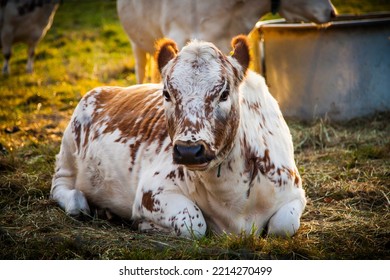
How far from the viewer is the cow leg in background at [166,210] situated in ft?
13.5

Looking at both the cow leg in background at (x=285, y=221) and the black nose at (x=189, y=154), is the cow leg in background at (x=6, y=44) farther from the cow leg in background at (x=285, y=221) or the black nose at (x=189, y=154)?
the black nose at (x=189, y=154)

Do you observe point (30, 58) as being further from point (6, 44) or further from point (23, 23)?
point (23, 23)

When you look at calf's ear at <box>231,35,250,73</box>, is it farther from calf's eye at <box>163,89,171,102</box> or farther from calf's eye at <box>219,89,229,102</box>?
calf's eye at <box>163,89,171,102</box>

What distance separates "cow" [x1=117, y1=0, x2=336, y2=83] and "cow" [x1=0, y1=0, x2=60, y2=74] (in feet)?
14.8

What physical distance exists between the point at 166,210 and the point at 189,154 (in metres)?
0.81

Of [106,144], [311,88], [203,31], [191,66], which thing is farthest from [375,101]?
[191,66]

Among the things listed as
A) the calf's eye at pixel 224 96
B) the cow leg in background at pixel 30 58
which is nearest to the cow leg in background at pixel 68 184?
the calf's eye at pixel 224 96

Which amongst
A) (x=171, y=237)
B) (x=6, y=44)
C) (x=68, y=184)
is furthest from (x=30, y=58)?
(x=171, y=237)

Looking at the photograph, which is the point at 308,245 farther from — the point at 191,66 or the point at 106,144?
the point at 106,144

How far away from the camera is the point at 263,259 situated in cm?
374

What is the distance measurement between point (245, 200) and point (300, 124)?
139 inches

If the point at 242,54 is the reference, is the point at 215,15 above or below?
below

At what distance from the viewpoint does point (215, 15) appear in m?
7.02

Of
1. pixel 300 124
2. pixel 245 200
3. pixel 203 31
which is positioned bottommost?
pixel 300 124
